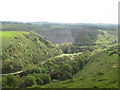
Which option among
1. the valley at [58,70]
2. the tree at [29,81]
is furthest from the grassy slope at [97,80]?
the tree at [29,81]

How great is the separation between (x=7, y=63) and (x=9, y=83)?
60145 mm

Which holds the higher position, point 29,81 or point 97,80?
point 97,80

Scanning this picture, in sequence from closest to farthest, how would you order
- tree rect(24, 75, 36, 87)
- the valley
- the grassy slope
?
the grassy slope < the valley < tree rect(24, 75, 36, 87)

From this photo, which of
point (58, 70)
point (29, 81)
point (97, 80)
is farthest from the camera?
point (58, 70)

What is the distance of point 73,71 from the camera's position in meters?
117

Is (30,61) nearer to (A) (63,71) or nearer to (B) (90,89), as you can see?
(A) (63,71)

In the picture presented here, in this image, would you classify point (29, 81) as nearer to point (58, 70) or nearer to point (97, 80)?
point (58, 70)

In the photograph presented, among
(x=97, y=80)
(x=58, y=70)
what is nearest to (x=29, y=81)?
(x=58, y=70)

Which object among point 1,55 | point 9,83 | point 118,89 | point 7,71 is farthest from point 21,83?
point 1,55

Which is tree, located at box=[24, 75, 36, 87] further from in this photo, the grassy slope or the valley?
the grassy slope

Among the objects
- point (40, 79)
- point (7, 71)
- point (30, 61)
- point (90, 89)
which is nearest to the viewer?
point (90, 89)

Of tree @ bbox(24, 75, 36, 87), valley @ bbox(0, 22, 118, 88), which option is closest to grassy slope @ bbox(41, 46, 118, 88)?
valley @ bbox(0, 22, 118, 88)

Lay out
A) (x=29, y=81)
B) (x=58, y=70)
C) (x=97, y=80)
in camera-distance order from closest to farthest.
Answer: (x=97, y=80) < (x=29, y=81) < (x=58, y=70)

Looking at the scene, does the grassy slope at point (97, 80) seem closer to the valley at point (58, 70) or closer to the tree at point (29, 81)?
the valley at point (58, 70)
